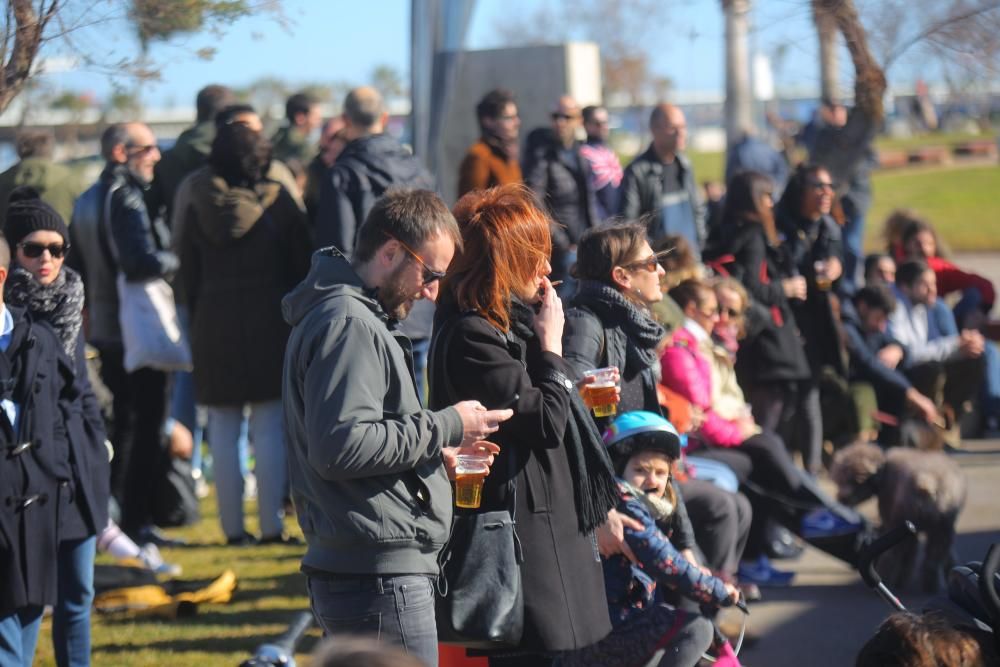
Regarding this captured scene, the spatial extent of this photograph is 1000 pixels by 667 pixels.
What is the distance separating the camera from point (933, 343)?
9477 mm

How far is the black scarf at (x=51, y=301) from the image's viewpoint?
482 centimetres

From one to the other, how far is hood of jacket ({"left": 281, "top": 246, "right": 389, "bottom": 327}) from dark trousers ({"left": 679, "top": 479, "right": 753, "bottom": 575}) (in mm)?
2568

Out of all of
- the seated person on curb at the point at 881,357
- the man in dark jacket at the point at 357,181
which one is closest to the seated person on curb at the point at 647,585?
the man in dark jacket at the point at 357,181

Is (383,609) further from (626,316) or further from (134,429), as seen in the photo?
(134,429)

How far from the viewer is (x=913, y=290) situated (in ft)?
31.4

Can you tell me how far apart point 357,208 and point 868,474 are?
2.91 metres

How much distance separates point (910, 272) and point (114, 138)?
17.7 ft

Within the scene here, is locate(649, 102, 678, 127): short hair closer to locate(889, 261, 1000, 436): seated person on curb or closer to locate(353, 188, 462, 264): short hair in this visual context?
locate(889, 261, 1000, 436): seated person on curb

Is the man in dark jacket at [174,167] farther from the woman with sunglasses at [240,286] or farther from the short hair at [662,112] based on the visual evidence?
the short hair at [662,112]

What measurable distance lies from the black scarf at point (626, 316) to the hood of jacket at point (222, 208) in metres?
2.53

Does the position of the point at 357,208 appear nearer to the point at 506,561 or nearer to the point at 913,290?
the point at 506,561

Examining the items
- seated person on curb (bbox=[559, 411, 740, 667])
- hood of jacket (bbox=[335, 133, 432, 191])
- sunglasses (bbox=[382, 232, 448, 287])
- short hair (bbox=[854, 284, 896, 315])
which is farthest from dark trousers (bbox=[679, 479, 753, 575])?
short hair (bbox=[854, 284, 896, 315])

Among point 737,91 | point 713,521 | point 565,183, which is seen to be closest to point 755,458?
point 713,521

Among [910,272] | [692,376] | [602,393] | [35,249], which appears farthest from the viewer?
[910,272]
